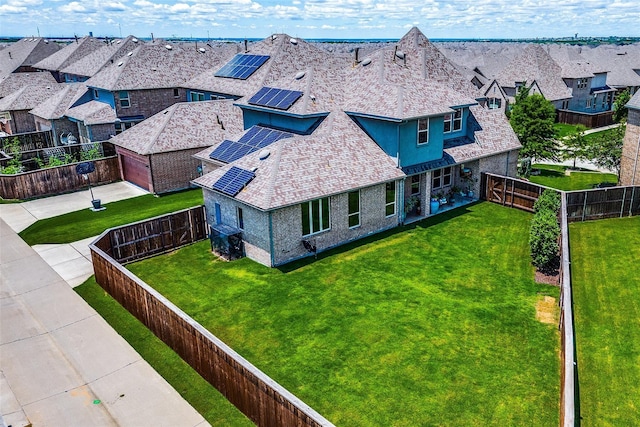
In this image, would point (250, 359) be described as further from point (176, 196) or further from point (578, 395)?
point (176, 196)

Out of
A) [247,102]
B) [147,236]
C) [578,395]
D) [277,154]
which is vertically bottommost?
[578,395]

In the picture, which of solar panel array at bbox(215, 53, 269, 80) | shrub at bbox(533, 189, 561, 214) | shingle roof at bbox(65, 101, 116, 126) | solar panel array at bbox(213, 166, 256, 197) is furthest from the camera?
shingle roof at bbox(65, 101, 116, 126)

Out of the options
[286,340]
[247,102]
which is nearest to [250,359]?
[286,340]

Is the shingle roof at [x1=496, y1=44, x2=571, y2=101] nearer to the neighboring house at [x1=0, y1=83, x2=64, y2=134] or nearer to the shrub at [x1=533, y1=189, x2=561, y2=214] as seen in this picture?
the shrub at [x1=533, y1=189, x2=561, y2=214]

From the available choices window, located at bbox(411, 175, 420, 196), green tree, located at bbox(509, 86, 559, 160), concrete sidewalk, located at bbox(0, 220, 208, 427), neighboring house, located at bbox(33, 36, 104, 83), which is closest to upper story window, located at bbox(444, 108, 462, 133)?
window, located at bbox(411, 175, 420, 196)

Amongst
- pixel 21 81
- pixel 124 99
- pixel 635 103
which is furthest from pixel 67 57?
pixel 635 103

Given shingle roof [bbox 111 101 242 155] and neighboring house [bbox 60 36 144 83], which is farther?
neighboring house [bbox 60 36 144 83]
